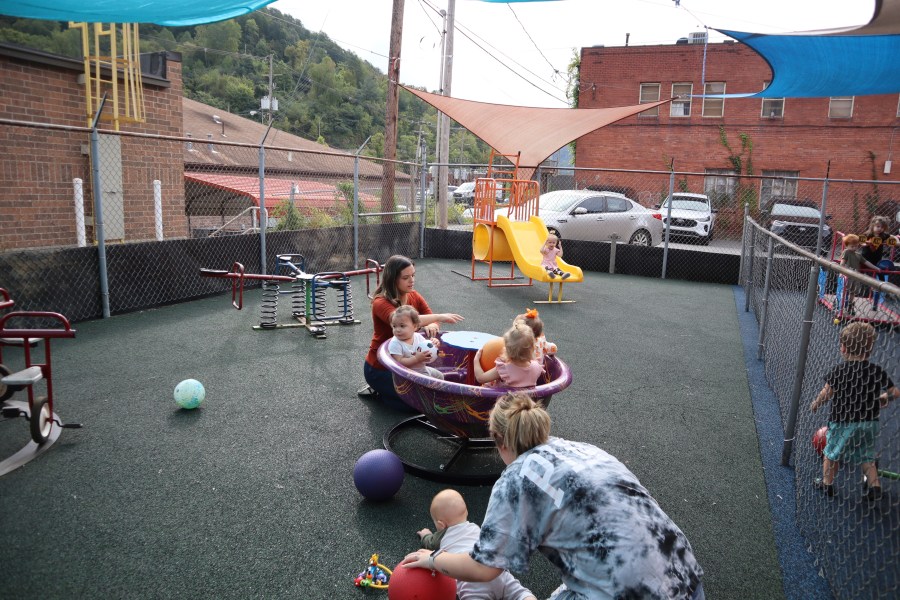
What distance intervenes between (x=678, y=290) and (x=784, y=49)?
464 cm

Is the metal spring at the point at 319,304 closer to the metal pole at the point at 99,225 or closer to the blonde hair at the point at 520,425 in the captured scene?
the metal pole at the point at 99,225

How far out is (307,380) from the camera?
574 centimetres

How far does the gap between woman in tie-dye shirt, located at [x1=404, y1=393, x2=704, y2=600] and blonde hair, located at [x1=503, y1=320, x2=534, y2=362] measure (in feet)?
4.75

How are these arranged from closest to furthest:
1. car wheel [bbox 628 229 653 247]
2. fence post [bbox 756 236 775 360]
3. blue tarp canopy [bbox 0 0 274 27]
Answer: blue tarp canopy [bbox 0 0 274 27] → fence post [bbox 756 236 775 360] → car wheel [bbox 628 229 653 247]

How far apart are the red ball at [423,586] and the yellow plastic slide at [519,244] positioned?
8365mm

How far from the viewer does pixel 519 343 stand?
11.7 ft

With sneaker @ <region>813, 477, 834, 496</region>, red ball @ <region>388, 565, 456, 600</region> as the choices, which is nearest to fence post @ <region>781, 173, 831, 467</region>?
sneaker @ <region>813, 477, 834, 496</region>

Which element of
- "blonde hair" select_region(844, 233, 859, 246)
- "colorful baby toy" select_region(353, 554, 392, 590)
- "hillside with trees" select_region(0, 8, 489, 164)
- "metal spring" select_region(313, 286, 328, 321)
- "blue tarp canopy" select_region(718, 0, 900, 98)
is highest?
"hillside with trees" select_region(0, 8, 489, 164)

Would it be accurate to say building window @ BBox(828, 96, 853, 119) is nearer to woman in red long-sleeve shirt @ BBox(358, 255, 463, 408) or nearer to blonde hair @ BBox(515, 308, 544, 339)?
woman in red long-sleeve shirt @ BBox(358, 255, 463, 408)

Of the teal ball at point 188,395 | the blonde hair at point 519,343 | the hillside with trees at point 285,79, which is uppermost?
the hillside with trees at point 285,79

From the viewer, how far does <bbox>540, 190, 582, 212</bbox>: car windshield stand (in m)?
15.4

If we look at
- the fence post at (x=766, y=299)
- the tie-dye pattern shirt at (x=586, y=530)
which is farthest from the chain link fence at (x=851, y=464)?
the fence post at (x=766, y=299)

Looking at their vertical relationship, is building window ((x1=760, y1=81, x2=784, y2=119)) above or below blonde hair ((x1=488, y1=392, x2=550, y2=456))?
above

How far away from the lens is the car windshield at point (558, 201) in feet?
50.5
